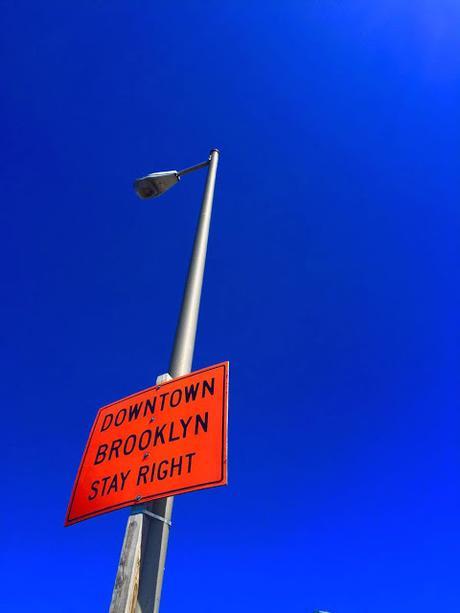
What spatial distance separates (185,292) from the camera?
3.66 meters

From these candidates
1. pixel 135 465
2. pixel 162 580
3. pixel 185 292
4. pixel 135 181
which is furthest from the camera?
pixel 135 181

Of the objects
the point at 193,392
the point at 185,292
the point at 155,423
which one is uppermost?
the point at 185,292

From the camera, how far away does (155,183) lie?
15.9ft

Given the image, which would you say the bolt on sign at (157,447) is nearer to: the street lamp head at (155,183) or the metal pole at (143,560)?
the metal pole at (143,560)

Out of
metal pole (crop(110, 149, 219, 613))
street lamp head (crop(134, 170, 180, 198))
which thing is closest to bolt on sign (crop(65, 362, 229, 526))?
metal pole (crop(110, 149, 219, 613))

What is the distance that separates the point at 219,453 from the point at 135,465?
22.4 inches

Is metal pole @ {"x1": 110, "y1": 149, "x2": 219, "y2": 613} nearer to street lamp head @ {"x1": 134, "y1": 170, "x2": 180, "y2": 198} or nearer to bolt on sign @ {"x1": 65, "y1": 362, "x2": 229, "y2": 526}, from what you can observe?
bolt on sign @ {"x1": 65, "y1": 362, "x2": 229, "y2": 526}

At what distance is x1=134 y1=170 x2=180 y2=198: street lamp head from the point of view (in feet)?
15.7

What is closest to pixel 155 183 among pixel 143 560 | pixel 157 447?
pixel 157 447

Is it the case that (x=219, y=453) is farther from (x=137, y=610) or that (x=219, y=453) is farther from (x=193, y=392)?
(x=137, y=610)

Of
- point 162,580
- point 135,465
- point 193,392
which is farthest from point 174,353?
point 162,580

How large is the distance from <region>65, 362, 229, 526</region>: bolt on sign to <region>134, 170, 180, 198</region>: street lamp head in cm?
275

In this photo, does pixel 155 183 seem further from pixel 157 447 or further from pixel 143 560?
pixel 143 560

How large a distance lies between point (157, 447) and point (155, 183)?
3.28 meters
